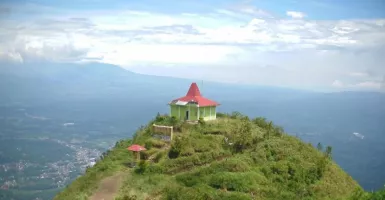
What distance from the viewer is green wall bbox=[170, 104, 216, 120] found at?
3278 cm

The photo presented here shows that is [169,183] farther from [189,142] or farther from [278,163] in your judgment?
[278,163]

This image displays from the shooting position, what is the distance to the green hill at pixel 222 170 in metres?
20.8

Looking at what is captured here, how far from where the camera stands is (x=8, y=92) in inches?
6905

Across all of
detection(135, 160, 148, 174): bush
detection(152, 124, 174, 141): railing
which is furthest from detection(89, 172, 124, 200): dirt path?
detection(152, 124, 174, 141): railing

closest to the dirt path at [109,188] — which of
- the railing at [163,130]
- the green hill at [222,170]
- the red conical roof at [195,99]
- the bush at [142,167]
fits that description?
the green hill at [222,170]

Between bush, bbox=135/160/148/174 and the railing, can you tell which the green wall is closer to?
the railing

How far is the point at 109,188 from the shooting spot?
71.7 feet

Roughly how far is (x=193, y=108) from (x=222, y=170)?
35.3 feet

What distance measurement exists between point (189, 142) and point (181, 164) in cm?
273

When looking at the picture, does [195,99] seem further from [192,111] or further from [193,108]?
[192,111]

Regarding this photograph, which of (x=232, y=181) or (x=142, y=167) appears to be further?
(x=142, y=167)

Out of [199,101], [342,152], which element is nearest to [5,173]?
[199,101]

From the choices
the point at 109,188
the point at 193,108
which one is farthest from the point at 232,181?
the point at 193,108

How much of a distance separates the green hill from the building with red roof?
241cm
